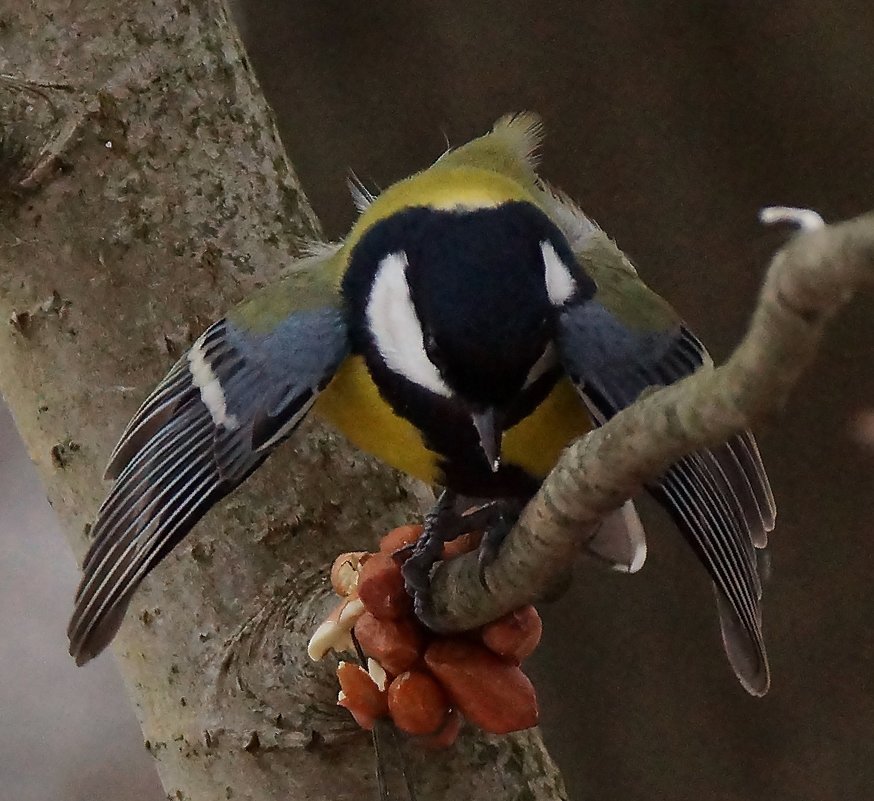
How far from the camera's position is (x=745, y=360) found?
259 mm

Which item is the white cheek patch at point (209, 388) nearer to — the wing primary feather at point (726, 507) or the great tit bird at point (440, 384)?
the great tit bird at point (440, 384)

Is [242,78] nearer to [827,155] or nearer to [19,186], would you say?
[19,186]

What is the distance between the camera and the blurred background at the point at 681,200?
108 centimetres

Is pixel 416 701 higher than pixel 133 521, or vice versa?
pixel 133 521

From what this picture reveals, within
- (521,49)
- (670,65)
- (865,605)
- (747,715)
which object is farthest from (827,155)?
(747,715)

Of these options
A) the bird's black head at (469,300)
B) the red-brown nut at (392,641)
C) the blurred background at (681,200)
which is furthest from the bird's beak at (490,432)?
the blurred background at (681,200)

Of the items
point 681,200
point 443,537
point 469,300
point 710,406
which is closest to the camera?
point 710,406

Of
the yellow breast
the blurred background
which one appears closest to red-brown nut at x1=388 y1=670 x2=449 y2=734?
the yellow breast

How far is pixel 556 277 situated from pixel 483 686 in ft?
0.72

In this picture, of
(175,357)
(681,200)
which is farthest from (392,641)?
(681,200)

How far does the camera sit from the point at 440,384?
0.52 m

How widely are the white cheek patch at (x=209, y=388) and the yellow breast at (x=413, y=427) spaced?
6 cm

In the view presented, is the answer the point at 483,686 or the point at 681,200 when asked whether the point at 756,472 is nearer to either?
the point at 483,686

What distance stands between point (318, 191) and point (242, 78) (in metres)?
0.49
